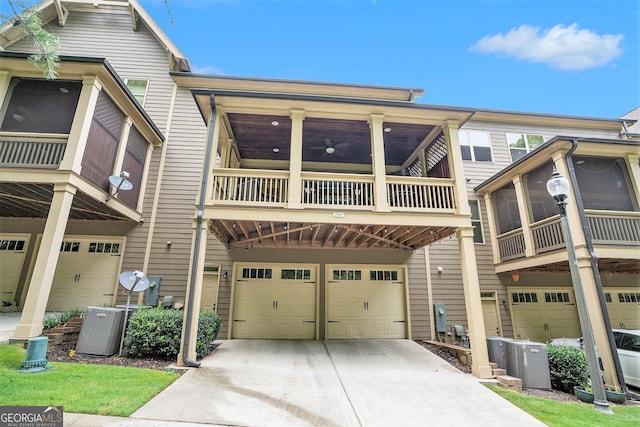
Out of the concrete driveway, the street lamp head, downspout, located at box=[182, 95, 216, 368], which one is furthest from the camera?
downspout, located at box=[182, 95, 216, 368]

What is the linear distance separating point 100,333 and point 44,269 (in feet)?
5.39

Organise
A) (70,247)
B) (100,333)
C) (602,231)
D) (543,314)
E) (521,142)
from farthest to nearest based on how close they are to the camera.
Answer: (521,142) → (543,314) → (70,247) → (602,231) → (100,333)

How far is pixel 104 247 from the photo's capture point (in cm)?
938

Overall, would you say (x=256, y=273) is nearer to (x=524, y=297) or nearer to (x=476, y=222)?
(x=476, y=222)

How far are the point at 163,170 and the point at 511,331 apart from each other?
13.3m

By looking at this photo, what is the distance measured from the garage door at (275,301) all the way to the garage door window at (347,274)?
0.68 metres

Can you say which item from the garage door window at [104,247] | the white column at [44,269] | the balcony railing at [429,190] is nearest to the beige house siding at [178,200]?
the garage door window at [104,247]

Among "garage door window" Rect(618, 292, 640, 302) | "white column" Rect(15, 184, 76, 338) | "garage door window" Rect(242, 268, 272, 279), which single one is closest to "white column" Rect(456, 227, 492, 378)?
"garage door window" Rect(242, 268, 272, 279)

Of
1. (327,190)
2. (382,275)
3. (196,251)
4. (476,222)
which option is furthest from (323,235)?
(476,222)

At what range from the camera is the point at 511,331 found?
10031 millimetres

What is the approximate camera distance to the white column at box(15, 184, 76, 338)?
544 centimetres

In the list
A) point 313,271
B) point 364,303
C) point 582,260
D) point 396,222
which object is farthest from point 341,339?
point 582,260

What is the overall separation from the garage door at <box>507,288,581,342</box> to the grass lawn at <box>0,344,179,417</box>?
10.8 meters

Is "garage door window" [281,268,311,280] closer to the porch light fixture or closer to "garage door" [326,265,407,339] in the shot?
"garage door" [326,265,407,339]
